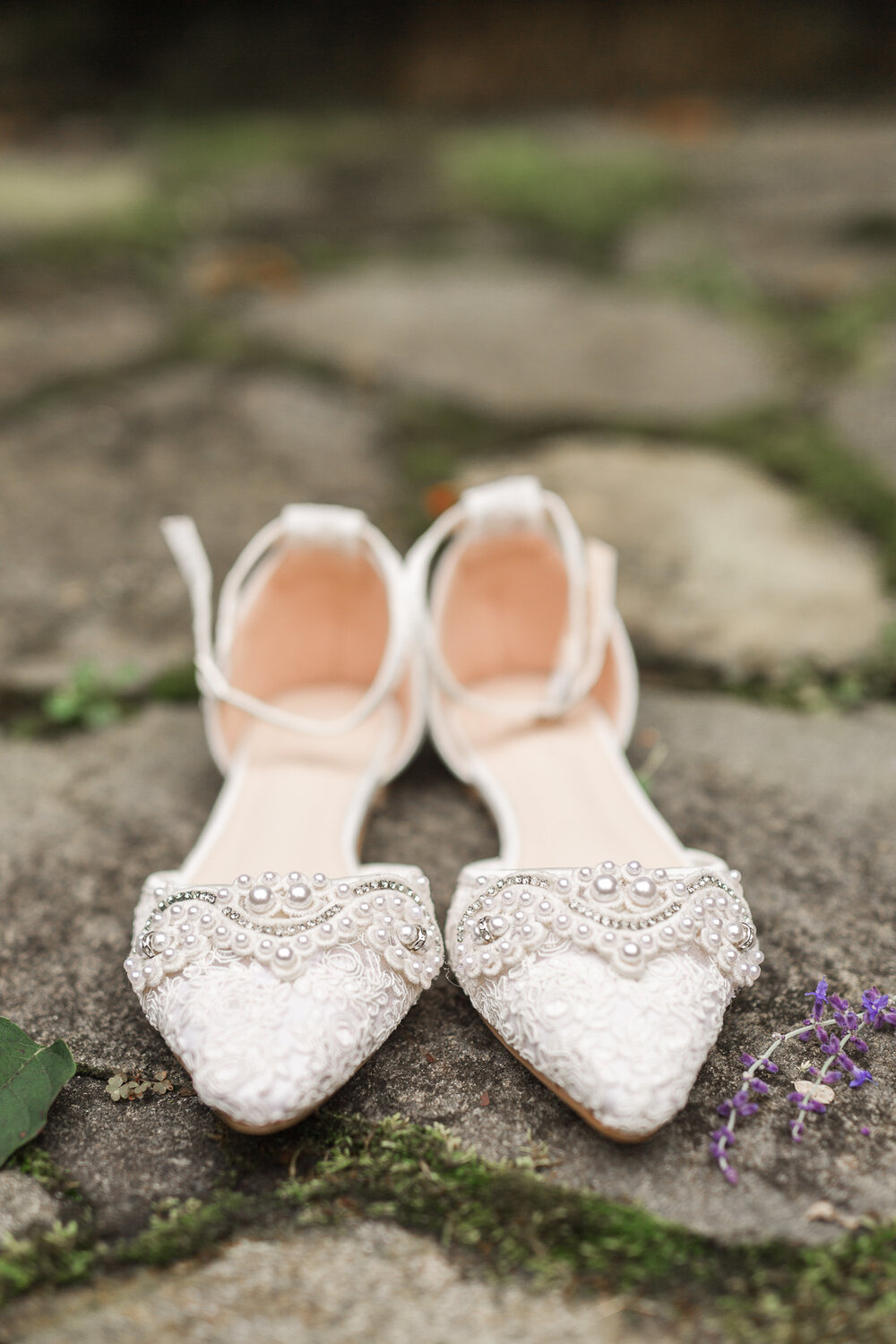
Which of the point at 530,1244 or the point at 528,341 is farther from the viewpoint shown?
the point at 528,341

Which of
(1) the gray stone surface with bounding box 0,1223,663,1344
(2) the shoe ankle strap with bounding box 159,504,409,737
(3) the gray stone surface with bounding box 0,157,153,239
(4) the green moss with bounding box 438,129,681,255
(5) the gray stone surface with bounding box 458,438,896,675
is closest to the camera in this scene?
(1) the gray stone surface with bounding box 0,1223,663,1344

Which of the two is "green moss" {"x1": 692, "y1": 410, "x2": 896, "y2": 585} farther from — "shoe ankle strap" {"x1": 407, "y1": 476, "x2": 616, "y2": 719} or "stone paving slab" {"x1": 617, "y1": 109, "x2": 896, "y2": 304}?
"stone paving slab" {"x1": 617, "y1": 109, "x2": 896, "y2": 304}

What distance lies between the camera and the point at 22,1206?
71 centimetres

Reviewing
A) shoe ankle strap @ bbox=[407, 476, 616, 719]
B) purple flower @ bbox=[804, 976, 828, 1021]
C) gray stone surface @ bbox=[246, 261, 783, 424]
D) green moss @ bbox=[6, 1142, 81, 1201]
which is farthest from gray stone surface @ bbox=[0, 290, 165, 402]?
purple flower @ bbox=[804, 976, 828, 1021]

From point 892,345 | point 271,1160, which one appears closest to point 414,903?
point 271,1160

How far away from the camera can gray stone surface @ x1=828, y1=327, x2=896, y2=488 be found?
64.1 inches

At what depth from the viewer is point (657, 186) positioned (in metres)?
2.71

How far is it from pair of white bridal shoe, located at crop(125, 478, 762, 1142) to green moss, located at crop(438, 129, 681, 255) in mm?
1504

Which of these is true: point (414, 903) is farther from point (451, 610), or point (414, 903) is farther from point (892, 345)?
point (892, 345)

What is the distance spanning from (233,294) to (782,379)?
123cm

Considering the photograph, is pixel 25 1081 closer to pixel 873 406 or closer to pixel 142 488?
pixel 142 488

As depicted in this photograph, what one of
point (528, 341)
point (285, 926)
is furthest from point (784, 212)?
point (285, 926)

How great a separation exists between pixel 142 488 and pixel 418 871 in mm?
981

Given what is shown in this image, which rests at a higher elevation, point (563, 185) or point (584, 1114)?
point (563, 185)
